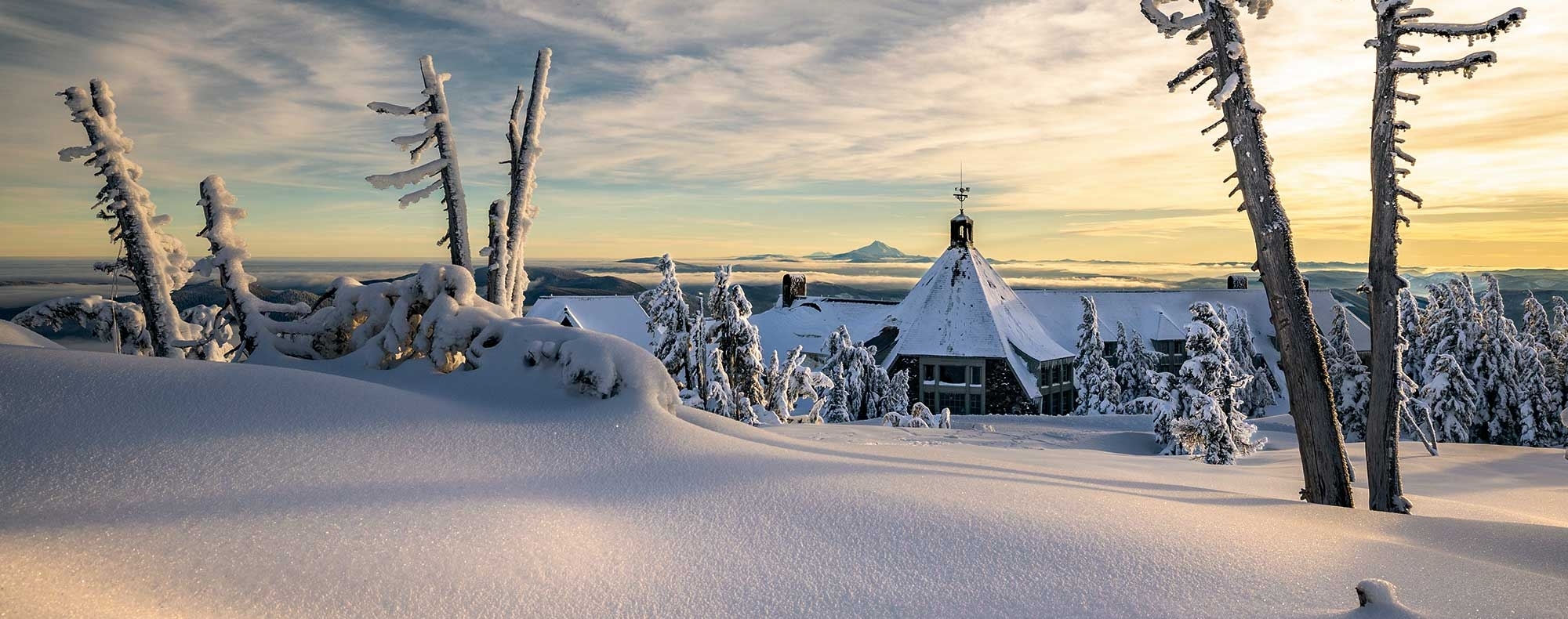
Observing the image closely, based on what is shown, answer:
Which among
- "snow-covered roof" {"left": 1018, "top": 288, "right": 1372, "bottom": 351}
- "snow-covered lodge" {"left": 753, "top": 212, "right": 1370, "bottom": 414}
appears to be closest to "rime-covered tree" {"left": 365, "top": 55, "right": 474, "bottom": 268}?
"snow-covered lodge" {"left": 753, "top": 212, "right": 1370, "bottom": 414}

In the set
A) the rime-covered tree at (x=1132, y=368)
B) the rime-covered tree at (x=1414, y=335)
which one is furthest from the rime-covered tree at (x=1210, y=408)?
the rime-covered tree at (x=1414, y=335)

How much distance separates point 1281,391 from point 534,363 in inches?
1756

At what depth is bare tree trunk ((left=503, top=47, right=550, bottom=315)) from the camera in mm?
12953

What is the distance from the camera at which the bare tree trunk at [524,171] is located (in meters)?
13.0

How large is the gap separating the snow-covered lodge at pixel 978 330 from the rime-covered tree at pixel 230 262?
26.6 meters

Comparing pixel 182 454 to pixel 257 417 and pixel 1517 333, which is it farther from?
pixel 1517 333

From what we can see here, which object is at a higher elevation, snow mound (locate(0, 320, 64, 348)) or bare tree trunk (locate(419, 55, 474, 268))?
bare tree trunk (locate(419, 55, 474, 268))

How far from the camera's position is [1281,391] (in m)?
42.3

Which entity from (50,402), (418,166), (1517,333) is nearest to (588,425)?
(50,402)

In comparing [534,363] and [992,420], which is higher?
[534,363]

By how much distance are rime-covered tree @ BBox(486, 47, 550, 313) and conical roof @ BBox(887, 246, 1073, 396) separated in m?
23.9

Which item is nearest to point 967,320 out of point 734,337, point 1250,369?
point 1250,369

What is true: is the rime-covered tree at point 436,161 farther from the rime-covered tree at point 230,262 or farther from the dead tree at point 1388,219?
the dead tree at point 1388,219

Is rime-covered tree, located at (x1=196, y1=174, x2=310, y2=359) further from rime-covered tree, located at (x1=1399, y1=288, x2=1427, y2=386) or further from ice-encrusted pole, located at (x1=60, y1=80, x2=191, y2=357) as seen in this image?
rime-covered tree, located at (x1=1399, y1=288, x2=1427, y2=386)
